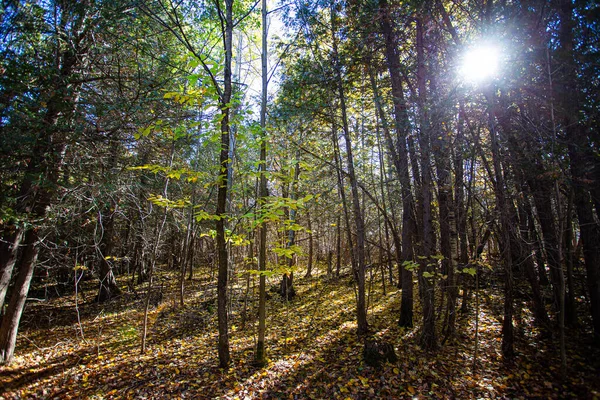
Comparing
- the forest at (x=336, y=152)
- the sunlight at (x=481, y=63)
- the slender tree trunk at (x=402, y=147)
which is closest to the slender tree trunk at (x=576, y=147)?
the forest at (x=336, y=152)

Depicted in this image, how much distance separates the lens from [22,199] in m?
5.18

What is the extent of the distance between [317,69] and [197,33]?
10.2 ft

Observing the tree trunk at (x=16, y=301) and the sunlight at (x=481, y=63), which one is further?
the tree trunk at (x=16, y=301)

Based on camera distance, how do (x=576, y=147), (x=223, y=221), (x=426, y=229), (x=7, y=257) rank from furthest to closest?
1. (x=7, y=257)
2. (x=426, y=229)
3. (x=223, y=221)
4. (x=576, y=147)

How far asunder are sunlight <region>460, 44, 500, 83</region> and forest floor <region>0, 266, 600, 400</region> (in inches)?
186

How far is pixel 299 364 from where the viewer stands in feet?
16.3

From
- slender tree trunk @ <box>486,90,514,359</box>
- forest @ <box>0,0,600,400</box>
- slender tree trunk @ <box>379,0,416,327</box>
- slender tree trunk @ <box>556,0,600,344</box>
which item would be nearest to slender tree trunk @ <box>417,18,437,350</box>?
forest @ <box>0,0,600,400</box>

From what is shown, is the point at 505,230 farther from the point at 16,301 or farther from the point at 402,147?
the point at 16,301

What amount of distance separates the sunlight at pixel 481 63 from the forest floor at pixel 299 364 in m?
4.72

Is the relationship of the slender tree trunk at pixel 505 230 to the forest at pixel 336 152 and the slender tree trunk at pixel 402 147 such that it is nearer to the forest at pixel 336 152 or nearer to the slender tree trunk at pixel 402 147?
the forest at pixel 336 152

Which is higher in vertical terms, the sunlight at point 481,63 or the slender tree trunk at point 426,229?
the sunlight at point 481,63

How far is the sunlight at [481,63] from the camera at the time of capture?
14.1 feet

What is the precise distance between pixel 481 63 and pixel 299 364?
6238mm

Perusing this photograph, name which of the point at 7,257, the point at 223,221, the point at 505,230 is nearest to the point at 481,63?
the point at 505,230
